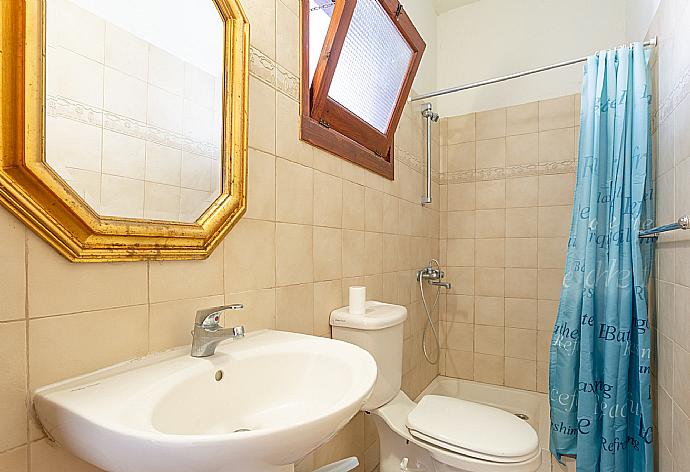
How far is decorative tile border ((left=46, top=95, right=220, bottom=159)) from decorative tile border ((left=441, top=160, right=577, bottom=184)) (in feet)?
6.86

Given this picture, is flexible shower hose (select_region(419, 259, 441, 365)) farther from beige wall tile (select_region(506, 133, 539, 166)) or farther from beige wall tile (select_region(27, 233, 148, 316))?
beige wall tile (select_region(27, 233, 148, 316))

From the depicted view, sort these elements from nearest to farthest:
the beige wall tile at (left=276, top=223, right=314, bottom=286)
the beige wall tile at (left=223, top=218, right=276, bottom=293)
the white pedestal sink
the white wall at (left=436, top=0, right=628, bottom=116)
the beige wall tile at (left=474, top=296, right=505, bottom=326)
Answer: the white pedestal sink → the beige wall tile at (left=223, top=218, right=276, bottom=293) → the beige wall tile at (left=276, top=223, right=314, bottom=286) → the white wall at (left=436, top=0, right=628, bottom=116) → the beige wall tile at (left=474, top=296, right=505, bottom=326)

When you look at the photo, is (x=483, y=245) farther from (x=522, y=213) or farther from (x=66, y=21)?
(x=66, y=21)

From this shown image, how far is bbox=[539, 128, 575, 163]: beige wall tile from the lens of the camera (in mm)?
2461

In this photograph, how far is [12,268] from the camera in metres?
0.65

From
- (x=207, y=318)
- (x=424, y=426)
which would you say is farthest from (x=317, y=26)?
(x=424, y=426)

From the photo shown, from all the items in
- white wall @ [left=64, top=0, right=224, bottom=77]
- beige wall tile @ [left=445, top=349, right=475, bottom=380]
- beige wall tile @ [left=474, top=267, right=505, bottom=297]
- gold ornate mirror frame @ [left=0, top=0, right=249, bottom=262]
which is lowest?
beige wall tile @ [left=445, top=349, right=475, bottom=380]

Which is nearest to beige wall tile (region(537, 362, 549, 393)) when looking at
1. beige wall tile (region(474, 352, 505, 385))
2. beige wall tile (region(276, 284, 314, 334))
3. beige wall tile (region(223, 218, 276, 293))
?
beige wall tile (region(474, 352, 505, 385))

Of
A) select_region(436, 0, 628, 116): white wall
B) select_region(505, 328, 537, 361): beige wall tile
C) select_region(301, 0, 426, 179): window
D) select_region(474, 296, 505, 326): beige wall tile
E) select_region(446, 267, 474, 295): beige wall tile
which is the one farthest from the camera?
select_region(446, 267, 474, 295): beige wall tile

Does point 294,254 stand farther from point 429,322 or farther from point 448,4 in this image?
point 448,4

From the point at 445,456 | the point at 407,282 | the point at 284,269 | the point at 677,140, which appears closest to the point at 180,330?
the point at 284,269

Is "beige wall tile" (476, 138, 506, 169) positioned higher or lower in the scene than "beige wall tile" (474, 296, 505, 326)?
higher

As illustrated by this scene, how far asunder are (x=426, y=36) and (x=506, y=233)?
54.6 inches

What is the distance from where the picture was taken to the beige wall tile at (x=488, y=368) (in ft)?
8.64
